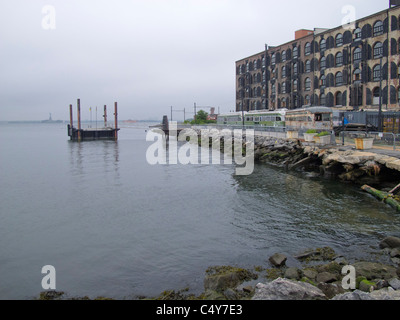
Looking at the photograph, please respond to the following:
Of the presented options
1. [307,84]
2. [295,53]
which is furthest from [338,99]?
[295,53]

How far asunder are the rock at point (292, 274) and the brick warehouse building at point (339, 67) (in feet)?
98.8

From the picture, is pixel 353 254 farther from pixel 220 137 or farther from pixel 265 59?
pixel 265 59

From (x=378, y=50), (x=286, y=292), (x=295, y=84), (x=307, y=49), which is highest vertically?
(x=307, y=49)

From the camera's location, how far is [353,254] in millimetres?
13164

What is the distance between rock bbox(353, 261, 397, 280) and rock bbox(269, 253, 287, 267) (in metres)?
2.23

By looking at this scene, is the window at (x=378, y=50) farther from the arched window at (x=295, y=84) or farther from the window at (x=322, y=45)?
the arched window at (x=295, y=84)

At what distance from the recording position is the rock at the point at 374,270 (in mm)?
10766

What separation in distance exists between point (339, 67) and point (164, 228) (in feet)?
160

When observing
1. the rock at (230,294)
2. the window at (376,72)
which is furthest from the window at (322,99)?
the rock at (230,294)

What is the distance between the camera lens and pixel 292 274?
11008mm

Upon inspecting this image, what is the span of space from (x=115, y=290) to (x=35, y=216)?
431 inches

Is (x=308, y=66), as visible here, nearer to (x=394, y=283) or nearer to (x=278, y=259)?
(x=278, y=259)

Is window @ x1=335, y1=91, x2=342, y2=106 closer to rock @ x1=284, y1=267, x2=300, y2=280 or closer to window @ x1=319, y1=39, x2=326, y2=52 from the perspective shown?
window @ x1=319, y1=39, x2=326, y2=52

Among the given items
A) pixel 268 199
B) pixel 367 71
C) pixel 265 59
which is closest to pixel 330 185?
pixel 268 199
